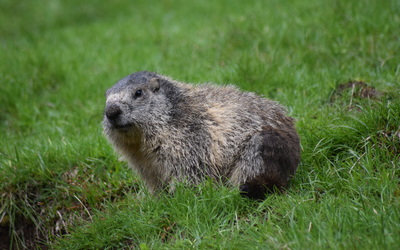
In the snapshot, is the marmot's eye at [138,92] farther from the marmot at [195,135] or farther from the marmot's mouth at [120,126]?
the marmot's mouth at [120,126]

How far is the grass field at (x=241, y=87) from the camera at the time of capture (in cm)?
396

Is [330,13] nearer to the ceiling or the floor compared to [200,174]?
nearer to the ceiling

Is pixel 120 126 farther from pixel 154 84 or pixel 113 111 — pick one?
pixel 154 84

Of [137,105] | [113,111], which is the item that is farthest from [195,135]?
[113,111]

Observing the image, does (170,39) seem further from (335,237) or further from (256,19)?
(335,237)

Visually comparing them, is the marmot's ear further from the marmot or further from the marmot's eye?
the marmot's eye

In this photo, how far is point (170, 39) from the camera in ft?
30.4

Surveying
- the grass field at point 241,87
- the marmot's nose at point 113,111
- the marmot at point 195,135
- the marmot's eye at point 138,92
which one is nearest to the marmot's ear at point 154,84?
the marmot at point 195,135

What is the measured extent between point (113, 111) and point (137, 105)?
0.28m

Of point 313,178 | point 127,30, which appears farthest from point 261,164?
point 127,30

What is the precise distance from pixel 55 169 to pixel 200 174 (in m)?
2.09

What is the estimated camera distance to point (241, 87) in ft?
21.4

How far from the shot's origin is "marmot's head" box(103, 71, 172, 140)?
15.1ft

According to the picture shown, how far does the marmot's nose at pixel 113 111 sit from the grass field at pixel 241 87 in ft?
2.86
